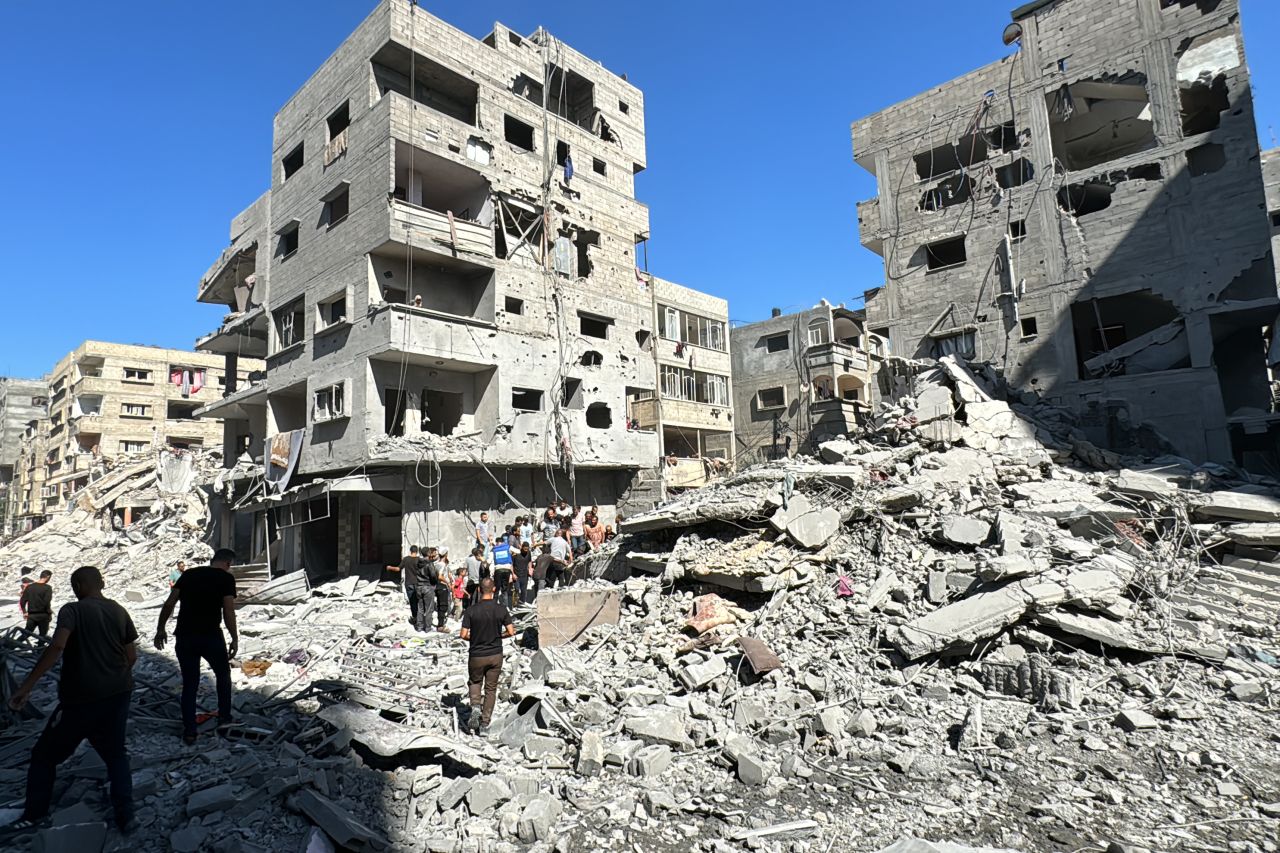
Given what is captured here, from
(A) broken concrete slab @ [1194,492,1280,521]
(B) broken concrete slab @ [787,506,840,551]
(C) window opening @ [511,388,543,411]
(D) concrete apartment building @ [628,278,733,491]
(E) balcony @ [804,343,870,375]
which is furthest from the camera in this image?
(E) balcony @ [804,343,870,375]

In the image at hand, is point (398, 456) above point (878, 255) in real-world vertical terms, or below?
below

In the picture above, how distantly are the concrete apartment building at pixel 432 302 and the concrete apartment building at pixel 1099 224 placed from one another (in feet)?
36.4

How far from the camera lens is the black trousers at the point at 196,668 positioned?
6.18m

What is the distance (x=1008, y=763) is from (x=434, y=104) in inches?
895

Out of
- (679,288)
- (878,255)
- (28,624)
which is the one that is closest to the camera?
(28,624)

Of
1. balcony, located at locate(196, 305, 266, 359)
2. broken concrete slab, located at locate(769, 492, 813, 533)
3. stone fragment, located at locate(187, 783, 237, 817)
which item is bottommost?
stone fragment, located at locate(187, 783, 237, 817)

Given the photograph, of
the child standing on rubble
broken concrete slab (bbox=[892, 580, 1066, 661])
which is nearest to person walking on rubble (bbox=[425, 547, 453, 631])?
the child standing on rubble

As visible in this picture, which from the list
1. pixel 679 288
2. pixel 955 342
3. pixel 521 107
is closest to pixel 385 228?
pixel 521 107

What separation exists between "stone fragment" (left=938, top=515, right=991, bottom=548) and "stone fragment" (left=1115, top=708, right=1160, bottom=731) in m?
3.53

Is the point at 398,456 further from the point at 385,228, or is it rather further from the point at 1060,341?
the point at 1060,341

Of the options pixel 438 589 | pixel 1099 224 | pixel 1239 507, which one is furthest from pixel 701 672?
pixel 1099 224

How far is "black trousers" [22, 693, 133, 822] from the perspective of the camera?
446cm

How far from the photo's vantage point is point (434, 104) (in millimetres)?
21281

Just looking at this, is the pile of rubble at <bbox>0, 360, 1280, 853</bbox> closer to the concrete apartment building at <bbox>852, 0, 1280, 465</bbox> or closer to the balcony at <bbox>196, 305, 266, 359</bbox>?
the concrete apartment building at <bbox>852, 0, 1280, 465</bbox>
